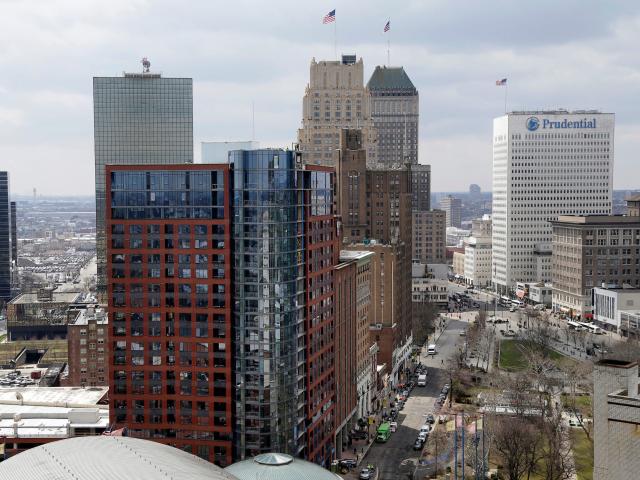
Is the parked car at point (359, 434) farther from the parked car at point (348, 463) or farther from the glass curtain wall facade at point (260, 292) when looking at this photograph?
the glass curtain wall facade at point (260, 292)

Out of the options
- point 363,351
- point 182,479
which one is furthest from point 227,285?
point 363,351

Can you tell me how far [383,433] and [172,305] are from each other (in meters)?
39.4

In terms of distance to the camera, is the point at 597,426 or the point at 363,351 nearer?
the point at 597,426

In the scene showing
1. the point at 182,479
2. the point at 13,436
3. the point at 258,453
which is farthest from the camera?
the point at 13,436

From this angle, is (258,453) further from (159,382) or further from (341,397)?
(341,397)

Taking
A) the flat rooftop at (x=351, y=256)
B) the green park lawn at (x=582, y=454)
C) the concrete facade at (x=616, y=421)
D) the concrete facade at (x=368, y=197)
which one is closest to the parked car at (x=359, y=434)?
the flat rooftop at (x=351, y=256)

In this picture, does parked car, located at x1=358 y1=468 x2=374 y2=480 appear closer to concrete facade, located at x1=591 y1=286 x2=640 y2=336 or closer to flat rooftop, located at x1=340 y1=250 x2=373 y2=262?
flat rooftop, located at x1=340 y1=250 x2=373 y2=262

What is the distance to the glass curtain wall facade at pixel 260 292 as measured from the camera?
87.4 meters

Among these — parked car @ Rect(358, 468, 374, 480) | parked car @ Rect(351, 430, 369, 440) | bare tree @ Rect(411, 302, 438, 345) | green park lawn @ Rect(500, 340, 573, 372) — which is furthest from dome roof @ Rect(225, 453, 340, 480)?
bare tree @ Rect(411, 302, 438, 345)

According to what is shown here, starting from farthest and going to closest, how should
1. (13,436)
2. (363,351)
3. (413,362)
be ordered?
(413,362)
(363,351)
(13,436)

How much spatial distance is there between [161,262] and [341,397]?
31633 millimetres

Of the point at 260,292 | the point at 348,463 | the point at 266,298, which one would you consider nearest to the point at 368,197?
the point at 348,463

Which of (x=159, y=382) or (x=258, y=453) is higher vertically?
(x=159, y=382)

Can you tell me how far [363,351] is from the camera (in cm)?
13012
